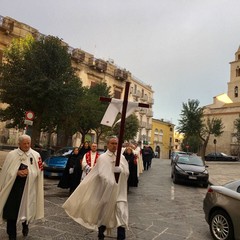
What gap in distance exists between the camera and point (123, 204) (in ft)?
18.5

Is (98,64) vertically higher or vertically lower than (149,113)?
higher

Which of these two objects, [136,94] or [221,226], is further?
[136,94]

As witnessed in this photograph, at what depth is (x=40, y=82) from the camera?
1814 cm

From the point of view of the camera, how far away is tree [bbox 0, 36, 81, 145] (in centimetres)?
1833

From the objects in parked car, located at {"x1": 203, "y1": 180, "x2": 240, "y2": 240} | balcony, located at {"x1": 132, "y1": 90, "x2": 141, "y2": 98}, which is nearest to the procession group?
parked car, located at {"x1": 203, "y1": 180, "x2": 240, "y2": 240}

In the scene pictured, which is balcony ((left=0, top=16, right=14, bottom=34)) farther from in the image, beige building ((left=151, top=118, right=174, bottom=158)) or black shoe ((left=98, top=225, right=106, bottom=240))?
beige building ((left=151, top=118, right=174, bottom=158))

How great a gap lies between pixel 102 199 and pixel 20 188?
129 centimetres

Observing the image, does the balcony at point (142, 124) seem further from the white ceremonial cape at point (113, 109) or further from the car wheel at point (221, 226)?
the white ceremonial cape at point (113, 109)

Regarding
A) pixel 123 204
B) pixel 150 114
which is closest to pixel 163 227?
pixel 123 204

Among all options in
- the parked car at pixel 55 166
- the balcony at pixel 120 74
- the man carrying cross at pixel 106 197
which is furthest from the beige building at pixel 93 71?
the man carrying cross at pixel 106 197

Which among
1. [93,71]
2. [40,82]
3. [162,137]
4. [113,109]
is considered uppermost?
[93,71]

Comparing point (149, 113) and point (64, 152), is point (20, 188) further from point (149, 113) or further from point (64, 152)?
point (149, 113)

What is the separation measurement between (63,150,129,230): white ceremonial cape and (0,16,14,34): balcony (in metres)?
29.2

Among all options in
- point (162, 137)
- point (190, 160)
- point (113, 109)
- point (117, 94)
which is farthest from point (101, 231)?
point (162, 137)
